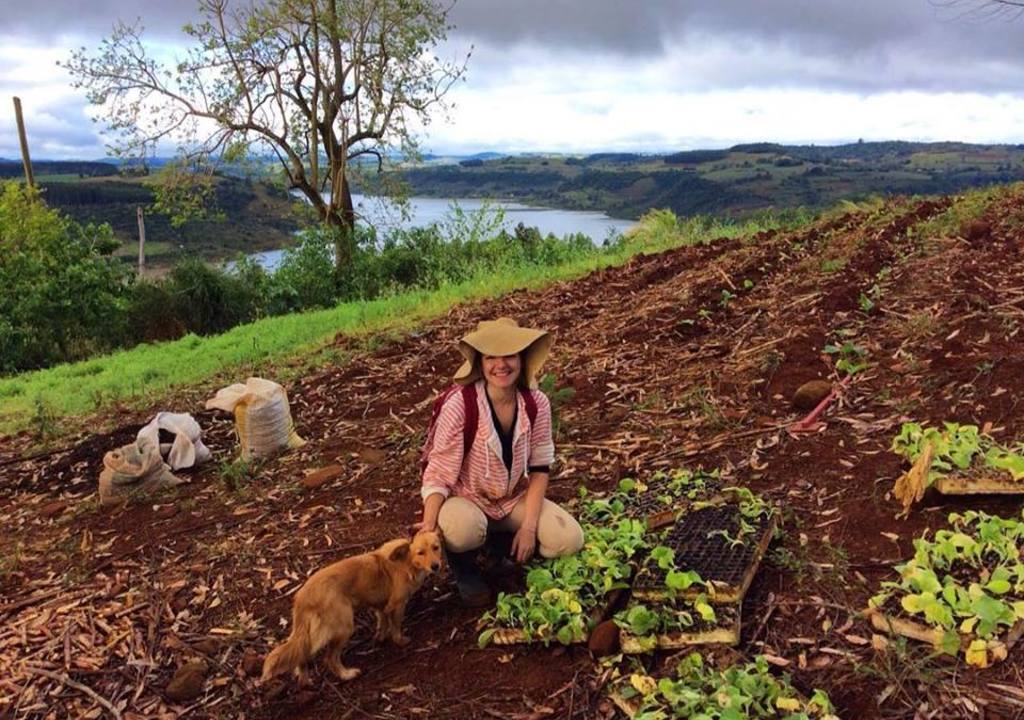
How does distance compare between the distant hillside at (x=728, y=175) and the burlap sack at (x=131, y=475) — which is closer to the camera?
the burlap sack at (x=131, y=475)

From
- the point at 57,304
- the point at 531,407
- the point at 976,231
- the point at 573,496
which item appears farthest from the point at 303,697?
the point at 57,304

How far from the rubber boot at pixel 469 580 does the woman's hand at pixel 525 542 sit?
0.19 meters

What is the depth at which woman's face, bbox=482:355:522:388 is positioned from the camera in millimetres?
3164

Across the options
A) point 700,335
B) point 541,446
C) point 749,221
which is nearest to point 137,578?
point 541,446

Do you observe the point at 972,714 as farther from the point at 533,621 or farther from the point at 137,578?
the point at 137,578

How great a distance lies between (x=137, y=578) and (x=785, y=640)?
10.2 feet

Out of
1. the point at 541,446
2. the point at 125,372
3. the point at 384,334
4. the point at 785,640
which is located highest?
the point at 541,446

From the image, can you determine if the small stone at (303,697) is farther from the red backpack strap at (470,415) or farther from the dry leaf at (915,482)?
the dry leaf at (915,482)

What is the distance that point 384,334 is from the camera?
901cm

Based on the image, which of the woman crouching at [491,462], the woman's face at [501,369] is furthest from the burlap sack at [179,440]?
the woman's face at [501,369]

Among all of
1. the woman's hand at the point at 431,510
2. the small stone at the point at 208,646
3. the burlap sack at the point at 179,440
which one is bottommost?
the burlap sack at the point at 179,440

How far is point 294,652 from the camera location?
2.86m

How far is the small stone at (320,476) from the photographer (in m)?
4.93

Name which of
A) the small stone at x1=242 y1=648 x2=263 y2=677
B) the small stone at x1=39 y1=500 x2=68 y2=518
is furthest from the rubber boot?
the small stone at x1=39 y1=500 x2=68 y2=518
